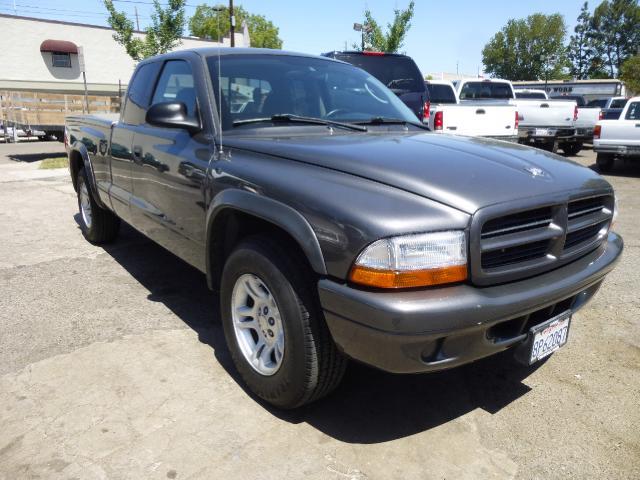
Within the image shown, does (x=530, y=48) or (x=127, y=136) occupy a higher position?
(x=530, y=48)

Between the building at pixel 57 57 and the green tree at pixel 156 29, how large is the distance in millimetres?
4538

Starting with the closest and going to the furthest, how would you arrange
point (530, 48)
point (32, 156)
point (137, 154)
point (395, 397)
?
1. point (395, 397)
2. point (137, 154)
3. point (32, 156)
4. point (530, 48)

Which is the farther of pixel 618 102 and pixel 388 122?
pixel 618 102

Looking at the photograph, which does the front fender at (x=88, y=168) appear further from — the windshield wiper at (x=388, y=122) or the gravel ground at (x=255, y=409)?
the windshield wiper at (x=388, y=122)

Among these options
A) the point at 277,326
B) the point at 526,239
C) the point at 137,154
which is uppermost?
the point at 137,154

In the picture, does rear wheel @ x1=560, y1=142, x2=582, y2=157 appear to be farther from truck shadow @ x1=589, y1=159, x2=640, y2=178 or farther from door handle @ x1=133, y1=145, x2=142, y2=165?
door handle @ x1=133, y1=145, x2=142, y2=165

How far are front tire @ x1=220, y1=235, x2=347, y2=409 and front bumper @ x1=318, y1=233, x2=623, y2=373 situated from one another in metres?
0.17

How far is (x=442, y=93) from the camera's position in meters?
12.8

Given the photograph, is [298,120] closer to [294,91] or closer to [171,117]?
[294,91]

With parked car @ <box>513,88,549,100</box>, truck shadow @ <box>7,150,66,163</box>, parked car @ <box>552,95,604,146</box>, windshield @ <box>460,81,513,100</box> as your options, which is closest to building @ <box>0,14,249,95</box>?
truck shadow @ <box>7,150,66,163</box>

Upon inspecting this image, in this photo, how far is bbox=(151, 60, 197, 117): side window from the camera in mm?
3398

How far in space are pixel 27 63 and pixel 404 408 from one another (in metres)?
28.7

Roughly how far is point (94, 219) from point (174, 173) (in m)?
2.67

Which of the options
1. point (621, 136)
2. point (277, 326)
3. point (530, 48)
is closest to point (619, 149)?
point (621, 136)
